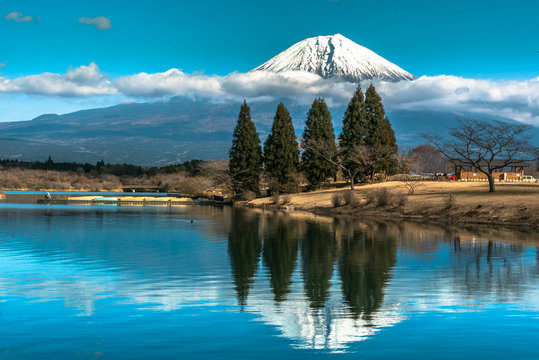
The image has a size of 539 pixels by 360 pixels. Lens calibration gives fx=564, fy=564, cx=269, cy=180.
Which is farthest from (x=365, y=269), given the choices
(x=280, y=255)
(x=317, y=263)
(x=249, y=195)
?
(x=249, y=195)

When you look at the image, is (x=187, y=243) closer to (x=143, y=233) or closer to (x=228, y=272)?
(x=143, y=233)

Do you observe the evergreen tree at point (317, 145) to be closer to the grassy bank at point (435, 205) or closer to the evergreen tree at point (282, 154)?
the evergreen tree at point (282, 154)

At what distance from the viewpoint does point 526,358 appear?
30.6ft

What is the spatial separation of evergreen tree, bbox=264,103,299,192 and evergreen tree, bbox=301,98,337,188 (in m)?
1.85

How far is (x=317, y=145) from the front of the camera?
237 feet

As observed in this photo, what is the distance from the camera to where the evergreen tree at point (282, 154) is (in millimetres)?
73062

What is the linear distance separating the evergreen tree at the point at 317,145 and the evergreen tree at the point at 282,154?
185 centimetres

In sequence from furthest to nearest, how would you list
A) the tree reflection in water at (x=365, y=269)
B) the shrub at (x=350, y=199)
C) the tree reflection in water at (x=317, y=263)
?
1. the shrub at (x=350, y=199)
2. the tree reflection in water at (x=317, y=263)
3. the tree reflection in water at (x=365, y=269)

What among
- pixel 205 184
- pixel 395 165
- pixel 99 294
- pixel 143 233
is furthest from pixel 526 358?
pixel 205 184

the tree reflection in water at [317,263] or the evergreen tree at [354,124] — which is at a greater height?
the evergreen tree at [354,124]

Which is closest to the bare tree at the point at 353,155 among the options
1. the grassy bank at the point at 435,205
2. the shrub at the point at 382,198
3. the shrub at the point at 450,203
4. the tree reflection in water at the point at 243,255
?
the grassy bank at the point at 435,205

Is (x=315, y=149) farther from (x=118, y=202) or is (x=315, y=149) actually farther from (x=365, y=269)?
(x=365, y=269)

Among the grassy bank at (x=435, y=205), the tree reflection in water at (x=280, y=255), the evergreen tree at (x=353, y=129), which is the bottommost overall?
the tree reflection in water at (x=280, y=255)

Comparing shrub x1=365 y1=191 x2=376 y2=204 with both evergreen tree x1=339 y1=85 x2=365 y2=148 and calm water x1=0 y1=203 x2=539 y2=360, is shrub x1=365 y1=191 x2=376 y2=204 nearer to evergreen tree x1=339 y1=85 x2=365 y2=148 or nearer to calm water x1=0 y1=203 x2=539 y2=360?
evergreen tree x1=339 y1=85 x2=365 y2=148
